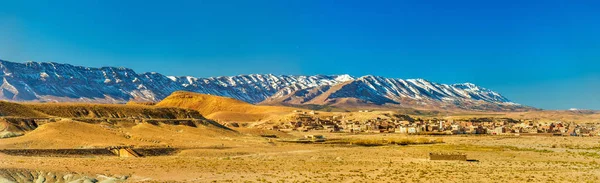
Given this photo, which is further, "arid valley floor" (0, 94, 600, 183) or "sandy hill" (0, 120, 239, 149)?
"sandy hill" (0, 120, 239, 149)

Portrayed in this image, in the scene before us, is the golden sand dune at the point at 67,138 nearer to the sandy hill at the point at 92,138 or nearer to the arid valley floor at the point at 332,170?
the sandy hill at the point at 92,138

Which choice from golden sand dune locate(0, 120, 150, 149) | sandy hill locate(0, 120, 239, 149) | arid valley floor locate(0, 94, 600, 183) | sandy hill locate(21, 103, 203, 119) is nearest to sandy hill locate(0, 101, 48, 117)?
arid valley floor locate(0, 94, 600, 183)

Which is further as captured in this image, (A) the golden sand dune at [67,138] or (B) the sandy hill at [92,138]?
(B) the sandy hill at [92,138]

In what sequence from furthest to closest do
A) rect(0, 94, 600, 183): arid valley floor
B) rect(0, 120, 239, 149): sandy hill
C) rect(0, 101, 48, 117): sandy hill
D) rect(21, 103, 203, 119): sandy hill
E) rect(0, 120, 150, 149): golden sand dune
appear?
rect(21, 103, 203, 119): sandy hill
rect(0, 101, 48, 117): sandy hill
rect(0, 120, 239, 149): sandy hill
rect(0, 120, 150, 149): golden sand dune
rect(0, 94, 600, 183): arid valley floor

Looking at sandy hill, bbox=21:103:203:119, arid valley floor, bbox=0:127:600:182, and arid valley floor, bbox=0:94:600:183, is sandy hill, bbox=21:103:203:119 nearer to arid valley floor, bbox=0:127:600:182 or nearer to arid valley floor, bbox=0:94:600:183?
arid valley floor, bbox=0:94:600:183

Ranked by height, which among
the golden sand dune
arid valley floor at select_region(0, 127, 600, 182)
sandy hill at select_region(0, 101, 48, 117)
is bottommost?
arid valley floor at select_region(0, 127, 600, 182)

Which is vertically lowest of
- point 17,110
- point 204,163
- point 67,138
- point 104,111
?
point 204,163

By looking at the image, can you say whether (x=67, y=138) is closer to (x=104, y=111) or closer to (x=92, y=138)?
(x=92, y=138)

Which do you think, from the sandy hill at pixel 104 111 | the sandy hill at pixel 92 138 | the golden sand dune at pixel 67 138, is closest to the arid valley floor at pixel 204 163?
the sandy hill at pixel 92 138

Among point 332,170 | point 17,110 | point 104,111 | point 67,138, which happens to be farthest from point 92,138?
point 104,111

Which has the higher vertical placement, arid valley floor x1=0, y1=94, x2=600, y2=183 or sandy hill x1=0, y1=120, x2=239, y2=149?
sandy hill x1=0, y1=120, x2=239, y2=149

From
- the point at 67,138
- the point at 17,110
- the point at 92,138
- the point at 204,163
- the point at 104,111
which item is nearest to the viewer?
the point at 204,163

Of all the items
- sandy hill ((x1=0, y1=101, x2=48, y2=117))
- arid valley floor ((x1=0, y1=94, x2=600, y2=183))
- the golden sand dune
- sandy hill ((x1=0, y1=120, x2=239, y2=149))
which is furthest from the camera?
sandy hill ((x1=0, y1=101, x2=48, y2=117))

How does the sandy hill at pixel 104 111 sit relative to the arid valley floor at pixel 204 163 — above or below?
above
